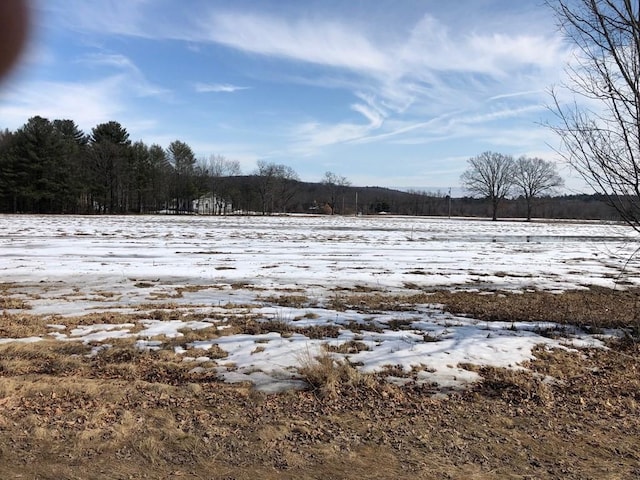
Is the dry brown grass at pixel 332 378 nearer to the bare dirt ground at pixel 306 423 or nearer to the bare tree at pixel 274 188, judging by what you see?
the bare dirt ground at pixel 306 423

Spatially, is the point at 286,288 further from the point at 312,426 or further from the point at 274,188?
the point at 274,188

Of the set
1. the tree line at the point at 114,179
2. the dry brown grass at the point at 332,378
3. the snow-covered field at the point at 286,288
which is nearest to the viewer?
the dry brown grass at the point at 332,378

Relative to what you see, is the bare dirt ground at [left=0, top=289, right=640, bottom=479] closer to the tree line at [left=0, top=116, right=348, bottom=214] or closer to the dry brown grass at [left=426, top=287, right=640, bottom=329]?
the dry brown grass at [left=426, top=287, right=640, bottom=329]

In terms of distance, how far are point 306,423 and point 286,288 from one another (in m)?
7.14

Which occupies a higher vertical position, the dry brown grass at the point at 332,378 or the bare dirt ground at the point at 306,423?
the dry brown grass at the point at 332,378

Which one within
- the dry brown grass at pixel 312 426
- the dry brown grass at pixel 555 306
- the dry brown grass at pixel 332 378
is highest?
the dry brown grass at pixel 555 306

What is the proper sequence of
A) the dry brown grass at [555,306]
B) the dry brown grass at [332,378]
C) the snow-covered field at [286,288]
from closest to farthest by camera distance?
the dry brown grass at [332,378], the snow-covered field at [286,288], the dry brown grass at [555,306]

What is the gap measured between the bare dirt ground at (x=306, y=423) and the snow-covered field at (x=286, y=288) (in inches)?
18.9

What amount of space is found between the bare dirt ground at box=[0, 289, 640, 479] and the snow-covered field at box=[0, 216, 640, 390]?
48cm

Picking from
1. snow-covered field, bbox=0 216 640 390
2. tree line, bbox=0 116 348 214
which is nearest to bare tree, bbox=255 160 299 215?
tree line, bbox=0 116 348 214

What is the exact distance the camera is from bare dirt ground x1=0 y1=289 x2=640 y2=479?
3469 millimetres

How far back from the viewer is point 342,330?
722 cm

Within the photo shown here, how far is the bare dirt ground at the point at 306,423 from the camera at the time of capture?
11.4ft

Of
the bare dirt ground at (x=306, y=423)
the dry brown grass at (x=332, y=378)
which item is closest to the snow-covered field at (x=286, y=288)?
the dry brown grass at (x=332, y=378)
